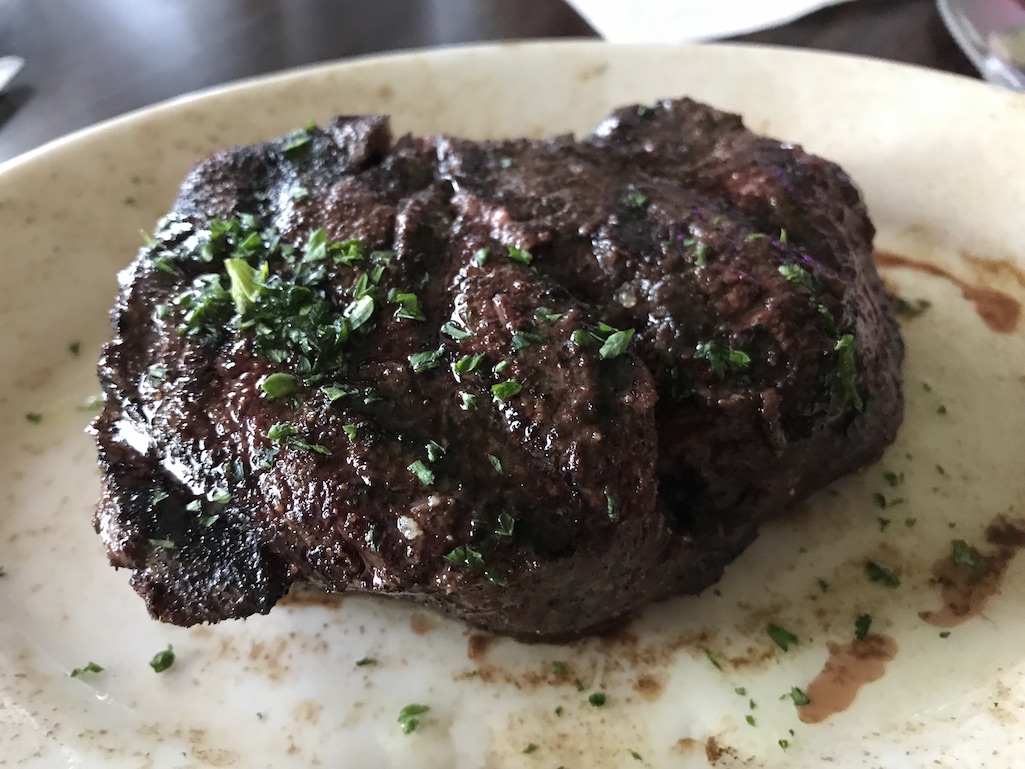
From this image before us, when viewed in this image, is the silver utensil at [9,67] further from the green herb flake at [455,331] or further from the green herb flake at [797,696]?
the green herb flake at [797,696]

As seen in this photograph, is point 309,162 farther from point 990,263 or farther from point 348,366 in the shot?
point 990,263

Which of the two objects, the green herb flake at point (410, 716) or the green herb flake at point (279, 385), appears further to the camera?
the green herb flake at point (410, 716)

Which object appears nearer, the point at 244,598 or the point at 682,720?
the point at 244,598

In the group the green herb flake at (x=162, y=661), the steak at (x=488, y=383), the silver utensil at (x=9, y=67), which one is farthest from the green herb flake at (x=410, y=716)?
the silver utensil at (x=9, y=67)

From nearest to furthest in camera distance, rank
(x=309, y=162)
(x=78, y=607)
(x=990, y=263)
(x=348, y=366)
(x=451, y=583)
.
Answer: (x=451, y=583)
(x=348, y=366)
(x=78, y=607)
(x=309, y=162)
(x=990, y=263)

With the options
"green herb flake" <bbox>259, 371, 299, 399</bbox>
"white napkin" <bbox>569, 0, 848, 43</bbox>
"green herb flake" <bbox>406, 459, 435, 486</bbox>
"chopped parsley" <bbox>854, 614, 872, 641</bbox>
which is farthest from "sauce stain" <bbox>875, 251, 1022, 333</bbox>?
"green herb flake" <bbox>259, 371, 299, 399</bbox>

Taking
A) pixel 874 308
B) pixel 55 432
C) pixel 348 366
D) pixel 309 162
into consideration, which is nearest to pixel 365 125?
pixel 309 162

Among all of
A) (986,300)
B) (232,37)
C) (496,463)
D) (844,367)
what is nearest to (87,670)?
(496,463)
